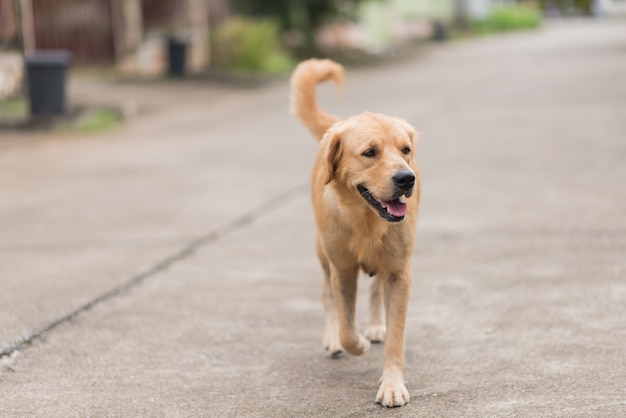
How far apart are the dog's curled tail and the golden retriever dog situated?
79cm

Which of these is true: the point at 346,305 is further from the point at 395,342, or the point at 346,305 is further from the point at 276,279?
the point at 276,279

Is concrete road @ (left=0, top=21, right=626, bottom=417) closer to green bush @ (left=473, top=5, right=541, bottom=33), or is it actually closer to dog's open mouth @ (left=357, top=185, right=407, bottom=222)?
dog's open mouth @ (left=357, top=185, right=407, bottom=222)

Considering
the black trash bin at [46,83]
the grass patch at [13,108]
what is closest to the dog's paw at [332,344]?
the black trash bin at [46,83]

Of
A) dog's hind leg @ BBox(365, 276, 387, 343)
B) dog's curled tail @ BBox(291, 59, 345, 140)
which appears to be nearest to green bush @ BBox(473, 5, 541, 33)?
dog's curled tail @ BBox(291, 59, 345, 140)

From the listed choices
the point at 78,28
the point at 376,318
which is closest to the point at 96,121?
the point at 78,28

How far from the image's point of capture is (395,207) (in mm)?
4312

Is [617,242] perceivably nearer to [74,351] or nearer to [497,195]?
[497,195]

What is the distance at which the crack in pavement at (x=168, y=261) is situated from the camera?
5441mm

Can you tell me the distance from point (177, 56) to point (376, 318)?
19889mm

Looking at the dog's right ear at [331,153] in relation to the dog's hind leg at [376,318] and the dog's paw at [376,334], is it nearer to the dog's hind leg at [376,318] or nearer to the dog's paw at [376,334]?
the dog's hind leg at [376,318]

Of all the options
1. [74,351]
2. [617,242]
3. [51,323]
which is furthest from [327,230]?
[617,242]

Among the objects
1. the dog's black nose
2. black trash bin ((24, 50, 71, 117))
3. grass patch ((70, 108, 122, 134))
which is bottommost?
grass patch ((70, 108, 122, 134))

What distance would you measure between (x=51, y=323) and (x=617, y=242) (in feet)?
13.5

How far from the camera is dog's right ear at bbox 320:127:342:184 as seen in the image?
4.52 m
